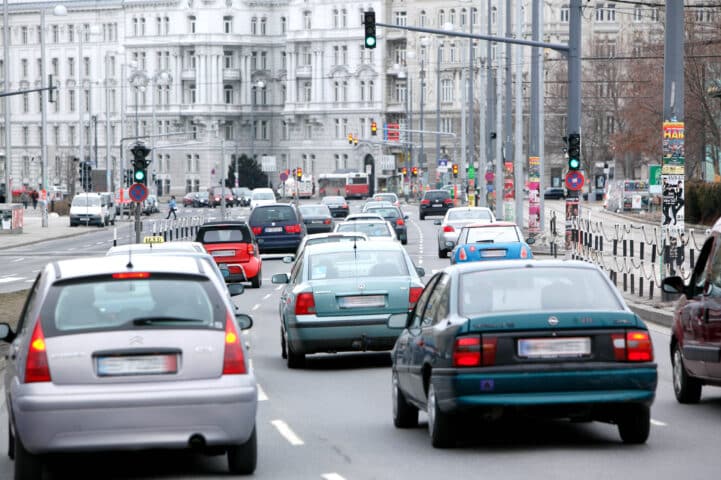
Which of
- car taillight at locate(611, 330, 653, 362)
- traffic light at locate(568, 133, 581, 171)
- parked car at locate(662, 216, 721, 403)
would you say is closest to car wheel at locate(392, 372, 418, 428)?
car taillight at locate(611, 330, 653, 362)

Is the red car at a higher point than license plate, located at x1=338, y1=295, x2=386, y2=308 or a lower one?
lower

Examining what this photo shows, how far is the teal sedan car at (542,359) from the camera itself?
36.5ft

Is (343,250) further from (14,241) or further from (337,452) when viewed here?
(14,241)

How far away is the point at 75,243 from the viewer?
7194cm

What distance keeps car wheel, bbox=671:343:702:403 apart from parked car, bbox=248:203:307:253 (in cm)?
3476

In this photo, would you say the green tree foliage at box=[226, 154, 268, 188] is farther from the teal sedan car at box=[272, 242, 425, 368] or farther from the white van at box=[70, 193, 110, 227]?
the teal sedan car at box=[272, 242, 425, 368]

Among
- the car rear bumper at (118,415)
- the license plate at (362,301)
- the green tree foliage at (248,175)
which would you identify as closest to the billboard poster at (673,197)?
the license plate at (362,301)

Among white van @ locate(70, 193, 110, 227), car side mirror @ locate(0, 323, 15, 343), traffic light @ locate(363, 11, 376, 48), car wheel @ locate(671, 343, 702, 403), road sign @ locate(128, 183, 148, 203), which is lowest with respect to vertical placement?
white van @ locate(70, 193, 110, 227)

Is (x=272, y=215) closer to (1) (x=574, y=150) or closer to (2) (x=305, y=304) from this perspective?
(1) (x=574, y=150)

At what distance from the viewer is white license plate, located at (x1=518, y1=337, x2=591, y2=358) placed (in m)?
11.2

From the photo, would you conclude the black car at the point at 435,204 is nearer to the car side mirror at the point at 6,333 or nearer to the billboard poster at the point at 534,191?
the billboard poster at the point at 534,191

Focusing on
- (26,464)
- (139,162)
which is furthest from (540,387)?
(139,162)

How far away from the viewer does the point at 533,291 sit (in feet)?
38.4

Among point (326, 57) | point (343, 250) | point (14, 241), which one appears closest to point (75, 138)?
point (326, 57)
